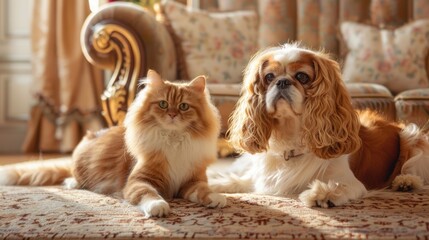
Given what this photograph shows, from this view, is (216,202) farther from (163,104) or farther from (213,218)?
(163,104)

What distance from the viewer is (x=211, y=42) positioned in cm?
370

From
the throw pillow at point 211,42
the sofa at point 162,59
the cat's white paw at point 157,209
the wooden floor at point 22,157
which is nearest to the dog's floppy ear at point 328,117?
the cat's white paw at point 157,209

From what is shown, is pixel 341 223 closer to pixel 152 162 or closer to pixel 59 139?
pixel 152 162

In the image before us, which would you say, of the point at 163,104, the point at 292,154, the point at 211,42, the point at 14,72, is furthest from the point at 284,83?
the point at 14,72

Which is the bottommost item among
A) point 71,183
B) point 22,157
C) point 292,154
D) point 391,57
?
point 22,157

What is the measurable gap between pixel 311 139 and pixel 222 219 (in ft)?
1.75

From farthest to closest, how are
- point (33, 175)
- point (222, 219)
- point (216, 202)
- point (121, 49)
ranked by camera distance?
point (121, 49) → point (33, 175) → point (216, 202) → point (222, 219)

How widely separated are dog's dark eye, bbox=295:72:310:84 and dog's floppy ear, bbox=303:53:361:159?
0.03m

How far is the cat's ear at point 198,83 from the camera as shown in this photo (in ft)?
7.12

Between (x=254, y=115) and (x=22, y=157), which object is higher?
(x=254, y=115)

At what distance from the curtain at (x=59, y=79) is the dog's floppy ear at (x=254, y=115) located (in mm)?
2964

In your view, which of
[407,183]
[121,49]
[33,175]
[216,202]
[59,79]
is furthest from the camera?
[59,79]

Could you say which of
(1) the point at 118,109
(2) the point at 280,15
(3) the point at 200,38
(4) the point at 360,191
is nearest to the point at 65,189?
(1) the point at 118,109

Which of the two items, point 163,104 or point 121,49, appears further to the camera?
point 121,49
